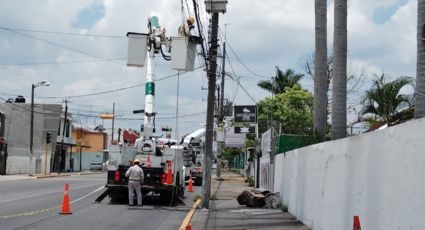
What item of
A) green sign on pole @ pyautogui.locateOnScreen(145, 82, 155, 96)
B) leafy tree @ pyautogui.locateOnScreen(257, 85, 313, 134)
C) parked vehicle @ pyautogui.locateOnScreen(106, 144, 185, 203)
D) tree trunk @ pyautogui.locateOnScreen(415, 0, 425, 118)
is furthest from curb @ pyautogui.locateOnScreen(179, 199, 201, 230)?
leafy tree @ pyautogui.locateOnScreen(257, 85, 313, 134)

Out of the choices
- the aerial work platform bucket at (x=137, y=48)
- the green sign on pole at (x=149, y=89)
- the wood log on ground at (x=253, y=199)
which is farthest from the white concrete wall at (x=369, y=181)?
the green sign on pole at (x=149, y=89)

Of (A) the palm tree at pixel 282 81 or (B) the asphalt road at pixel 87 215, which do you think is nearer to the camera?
(B) the asphalt road at pixel 87 215

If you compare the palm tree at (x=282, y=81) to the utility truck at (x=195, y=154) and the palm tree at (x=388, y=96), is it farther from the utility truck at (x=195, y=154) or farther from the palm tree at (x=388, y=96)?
the palm tree at (x=388, y=96)

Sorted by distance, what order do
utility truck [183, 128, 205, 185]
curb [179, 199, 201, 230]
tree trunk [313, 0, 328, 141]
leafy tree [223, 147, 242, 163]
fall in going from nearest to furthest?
curb [179, 199, 201, 230]
tree trunk [313, 0, 328, 141]
utility truck [183, 128, 205, 185]
leafy tree [223, 147, 242, 163]

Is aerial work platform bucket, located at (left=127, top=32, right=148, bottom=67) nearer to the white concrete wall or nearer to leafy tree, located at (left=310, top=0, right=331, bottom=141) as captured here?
leafy tree, located at (left=310, top=0, right=331, bottom=141)

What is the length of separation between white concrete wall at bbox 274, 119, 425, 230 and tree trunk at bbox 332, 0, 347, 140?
1.15 m

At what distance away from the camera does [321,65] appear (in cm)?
2027

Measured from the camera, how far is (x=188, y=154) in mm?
37062

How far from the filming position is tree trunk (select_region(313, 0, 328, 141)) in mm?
20312

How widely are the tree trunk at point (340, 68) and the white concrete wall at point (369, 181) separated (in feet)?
3.76

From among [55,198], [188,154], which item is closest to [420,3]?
[55,198]

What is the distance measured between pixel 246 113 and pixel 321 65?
27637mm

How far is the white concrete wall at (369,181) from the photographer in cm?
743

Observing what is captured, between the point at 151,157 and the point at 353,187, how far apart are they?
14849mm
